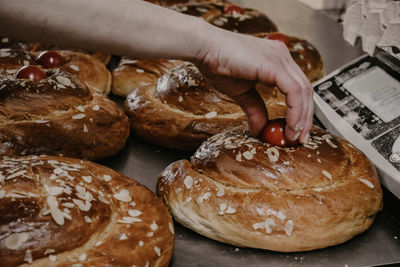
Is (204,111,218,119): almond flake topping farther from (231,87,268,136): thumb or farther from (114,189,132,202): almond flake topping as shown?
(114,189,132,202): almond flake topping

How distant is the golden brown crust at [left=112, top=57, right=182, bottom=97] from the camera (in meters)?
2.54

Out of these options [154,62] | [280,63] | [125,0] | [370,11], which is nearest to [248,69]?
[280,63]

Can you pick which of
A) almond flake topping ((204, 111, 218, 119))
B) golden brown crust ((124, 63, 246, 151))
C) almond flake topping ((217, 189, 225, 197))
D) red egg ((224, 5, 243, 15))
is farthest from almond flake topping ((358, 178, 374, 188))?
red egg ((224, 5, 243, 15))

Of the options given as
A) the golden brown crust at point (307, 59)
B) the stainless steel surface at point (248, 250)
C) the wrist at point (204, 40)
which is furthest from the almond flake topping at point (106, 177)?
the golden brown crust at point (307, 59)

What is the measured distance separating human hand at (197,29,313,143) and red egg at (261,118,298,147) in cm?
8

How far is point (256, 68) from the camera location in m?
1.31

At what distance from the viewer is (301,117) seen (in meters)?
1.44

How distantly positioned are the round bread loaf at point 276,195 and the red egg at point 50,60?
1.05 meters

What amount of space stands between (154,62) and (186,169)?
107 cm

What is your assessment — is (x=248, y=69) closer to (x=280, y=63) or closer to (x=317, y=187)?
(x=280, y=63)

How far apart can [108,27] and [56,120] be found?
0.86 meters

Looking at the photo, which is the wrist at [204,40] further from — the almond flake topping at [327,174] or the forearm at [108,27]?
the almond flake topping at [327,174]

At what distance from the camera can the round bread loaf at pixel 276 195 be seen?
4.81ft

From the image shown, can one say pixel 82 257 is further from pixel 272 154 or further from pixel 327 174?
pixel 327 174
